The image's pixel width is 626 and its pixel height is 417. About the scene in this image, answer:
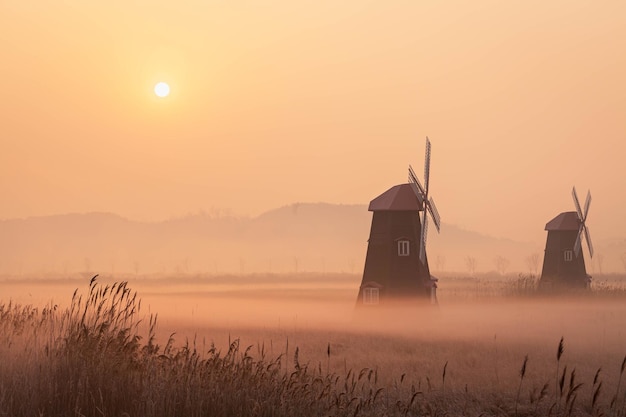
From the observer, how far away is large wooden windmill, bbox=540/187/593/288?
47.0 meters

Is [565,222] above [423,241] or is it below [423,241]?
above

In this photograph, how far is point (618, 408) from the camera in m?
12.1

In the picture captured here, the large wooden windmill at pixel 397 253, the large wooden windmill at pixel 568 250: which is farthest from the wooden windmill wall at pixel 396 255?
the large wooden windmill at pixel 568 250

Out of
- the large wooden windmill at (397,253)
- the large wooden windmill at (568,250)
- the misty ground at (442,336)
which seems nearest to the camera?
the misty ground at (442,336)

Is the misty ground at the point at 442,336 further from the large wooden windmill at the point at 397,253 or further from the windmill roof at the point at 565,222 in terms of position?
the windmill roof at the point at 565,222

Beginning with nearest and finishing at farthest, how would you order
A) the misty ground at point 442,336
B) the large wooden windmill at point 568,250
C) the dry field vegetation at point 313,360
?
the dry field vegetation at point 313,360 < the misty ground at point 442,336 < the large wooden windmill at point 568,250

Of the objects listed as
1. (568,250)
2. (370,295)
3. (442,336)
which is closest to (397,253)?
(370,295)

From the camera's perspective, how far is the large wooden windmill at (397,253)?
31781mm

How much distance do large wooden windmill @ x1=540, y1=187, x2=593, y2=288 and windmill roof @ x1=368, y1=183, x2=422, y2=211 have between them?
17.9 m

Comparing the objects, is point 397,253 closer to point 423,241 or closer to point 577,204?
point 423,241

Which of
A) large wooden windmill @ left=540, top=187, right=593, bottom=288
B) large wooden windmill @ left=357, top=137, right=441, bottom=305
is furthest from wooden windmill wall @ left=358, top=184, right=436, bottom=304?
large wooden windmill @ left=540, top=187, right=593, bottom=288

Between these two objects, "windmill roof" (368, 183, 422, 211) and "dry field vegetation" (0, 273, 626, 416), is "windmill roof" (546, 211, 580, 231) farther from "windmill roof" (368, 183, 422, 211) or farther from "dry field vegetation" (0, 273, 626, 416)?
"windmill roof" (368, 183, 422, 211)

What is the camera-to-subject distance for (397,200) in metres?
32.2

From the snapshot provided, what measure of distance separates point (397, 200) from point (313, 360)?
15.8 metres
